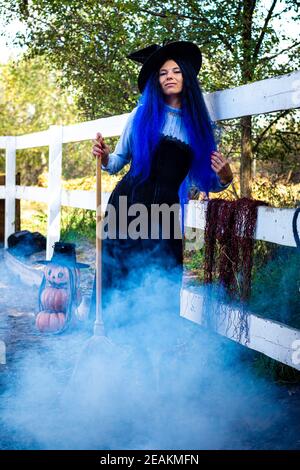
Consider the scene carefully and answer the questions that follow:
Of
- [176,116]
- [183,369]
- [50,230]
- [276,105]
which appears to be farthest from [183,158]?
[50,230]

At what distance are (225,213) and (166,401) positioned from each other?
101cm

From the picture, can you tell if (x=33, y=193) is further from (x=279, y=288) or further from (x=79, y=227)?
(x=279, y=288)

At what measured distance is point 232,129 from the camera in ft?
22.2

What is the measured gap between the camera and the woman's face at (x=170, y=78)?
3.51 meters

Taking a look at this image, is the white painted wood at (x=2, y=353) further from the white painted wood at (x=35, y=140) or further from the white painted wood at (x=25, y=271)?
the white painted wood at (x=35, y=140)

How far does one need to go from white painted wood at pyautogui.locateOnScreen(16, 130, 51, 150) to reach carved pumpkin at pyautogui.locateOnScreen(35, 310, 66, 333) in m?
2.63

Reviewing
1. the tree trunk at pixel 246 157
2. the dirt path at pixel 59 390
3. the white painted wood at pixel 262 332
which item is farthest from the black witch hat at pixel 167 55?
the tree trunk at pixel 246 157

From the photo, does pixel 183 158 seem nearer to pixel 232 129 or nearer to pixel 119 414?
pixel 119 414

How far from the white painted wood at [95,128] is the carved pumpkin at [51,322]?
1425 millimetres

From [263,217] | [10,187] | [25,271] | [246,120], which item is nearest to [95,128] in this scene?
[246,120]

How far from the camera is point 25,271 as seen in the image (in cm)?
691

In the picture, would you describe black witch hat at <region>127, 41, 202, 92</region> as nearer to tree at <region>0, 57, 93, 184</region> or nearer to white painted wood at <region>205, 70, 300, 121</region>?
white painted wood at <region>205, 70, 300, 121</region>

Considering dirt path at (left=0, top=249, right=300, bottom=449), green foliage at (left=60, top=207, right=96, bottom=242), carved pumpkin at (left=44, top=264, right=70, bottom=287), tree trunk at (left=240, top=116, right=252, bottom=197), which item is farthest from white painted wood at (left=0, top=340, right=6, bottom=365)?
green foliage at (left=60, top=207, right=96, bottom=242)

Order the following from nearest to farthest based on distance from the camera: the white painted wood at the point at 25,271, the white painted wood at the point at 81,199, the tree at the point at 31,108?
the white painted wood at the point at 81,199 → the white painted wood at the point at 25,271 → the tree at the point at 31,108
